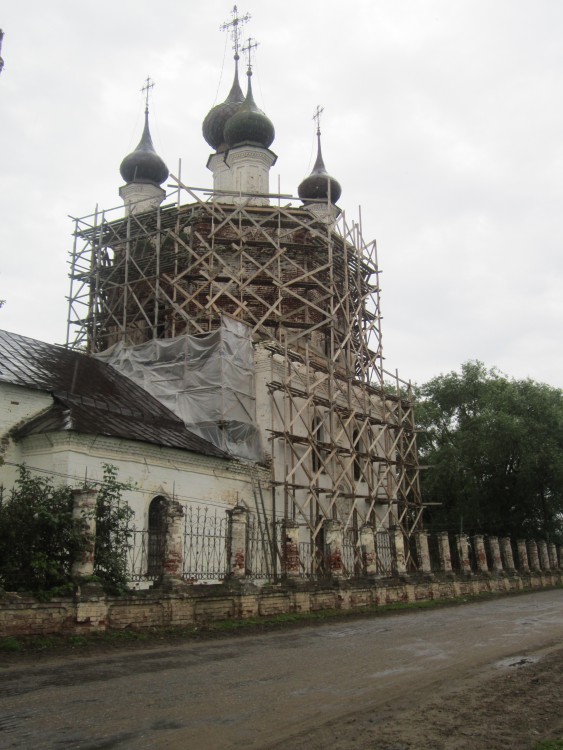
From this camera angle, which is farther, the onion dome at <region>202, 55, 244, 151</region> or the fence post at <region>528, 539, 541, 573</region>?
the onion dome at <region>202, 55, 244, 151</region>

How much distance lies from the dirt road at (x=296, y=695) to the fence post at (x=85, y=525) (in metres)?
1.53

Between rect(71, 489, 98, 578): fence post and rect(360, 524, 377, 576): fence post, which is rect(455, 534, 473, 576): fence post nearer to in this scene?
rect(360, 524, 377, 576): fence post

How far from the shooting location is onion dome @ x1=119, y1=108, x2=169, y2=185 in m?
28.4

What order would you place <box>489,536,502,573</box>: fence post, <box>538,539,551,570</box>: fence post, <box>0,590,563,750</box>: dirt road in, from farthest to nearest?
<box>538,539,551,570</box>: fence post → <box>489,536,502,573</box>: fence post → <box>0,590,563,750</box>: dirt road

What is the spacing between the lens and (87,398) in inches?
674

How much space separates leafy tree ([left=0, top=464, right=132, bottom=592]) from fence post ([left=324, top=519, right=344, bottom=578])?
5.60 meters

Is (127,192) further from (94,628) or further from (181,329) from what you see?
(94,628)

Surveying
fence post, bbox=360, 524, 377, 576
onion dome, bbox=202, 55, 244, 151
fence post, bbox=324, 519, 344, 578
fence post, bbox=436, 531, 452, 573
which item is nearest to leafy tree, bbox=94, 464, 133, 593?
fence post, bbox=324, 519, 344, 578

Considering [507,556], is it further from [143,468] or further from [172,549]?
[172,549]

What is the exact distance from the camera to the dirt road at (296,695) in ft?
16.4

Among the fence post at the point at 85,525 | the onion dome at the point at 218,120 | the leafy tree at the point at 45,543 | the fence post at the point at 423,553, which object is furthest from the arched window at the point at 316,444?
the onion dome at the point at 218,120

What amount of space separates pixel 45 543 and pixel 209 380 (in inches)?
397

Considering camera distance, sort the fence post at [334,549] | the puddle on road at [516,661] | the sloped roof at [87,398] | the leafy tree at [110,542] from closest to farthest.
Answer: the puddle on road at [516,661]
the leafy tree at [110,542]
the fence post at [334,549]
the sloped roof at [87,398]

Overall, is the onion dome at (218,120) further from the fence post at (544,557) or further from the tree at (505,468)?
the fence post at (544,557)
